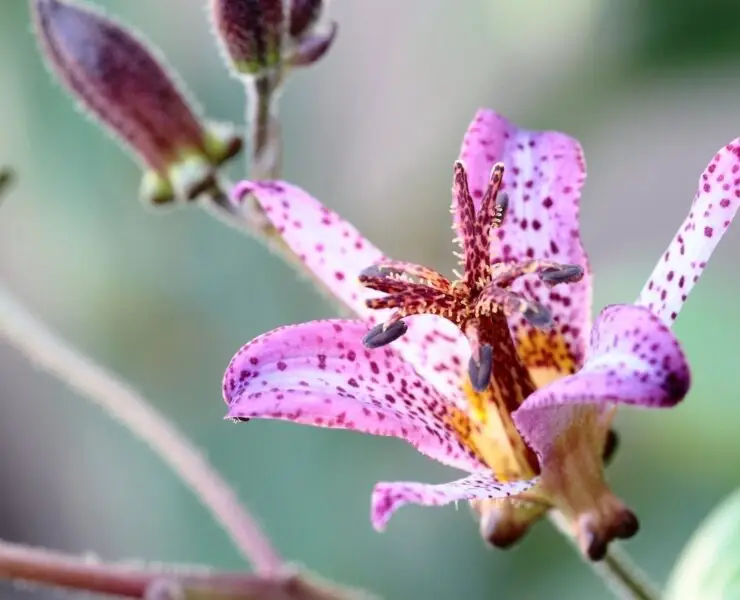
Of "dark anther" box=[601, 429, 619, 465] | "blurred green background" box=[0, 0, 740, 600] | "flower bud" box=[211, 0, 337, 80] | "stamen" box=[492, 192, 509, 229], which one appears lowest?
"blurred green background" box=[0, 0, 740, 600]

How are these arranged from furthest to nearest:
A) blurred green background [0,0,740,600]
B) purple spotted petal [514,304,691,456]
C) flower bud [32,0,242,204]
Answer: blurred green background [0,0,740,600], flower bud [32,0,242,204], purple spotted petal [514,304,691,456]

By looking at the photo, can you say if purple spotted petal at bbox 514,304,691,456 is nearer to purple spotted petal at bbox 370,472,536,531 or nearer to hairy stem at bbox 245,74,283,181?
purple spotted petal at bbox 370,472,536,531

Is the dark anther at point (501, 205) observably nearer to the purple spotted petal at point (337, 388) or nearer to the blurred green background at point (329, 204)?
the purple spotted petal at point (337, 388)

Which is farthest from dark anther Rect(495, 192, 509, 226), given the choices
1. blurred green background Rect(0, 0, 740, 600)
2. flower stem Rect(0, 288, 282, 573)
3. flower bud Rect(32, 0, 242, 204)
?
blurred green background Rect(0, 0, 740, 600)

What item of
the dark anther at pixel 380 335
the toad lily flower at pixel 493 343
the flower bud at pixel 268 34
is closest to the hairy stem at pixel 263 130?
the flower bud at pixel 268 34

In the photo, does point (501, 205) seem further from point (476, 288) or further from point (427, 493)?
point (427, 493)

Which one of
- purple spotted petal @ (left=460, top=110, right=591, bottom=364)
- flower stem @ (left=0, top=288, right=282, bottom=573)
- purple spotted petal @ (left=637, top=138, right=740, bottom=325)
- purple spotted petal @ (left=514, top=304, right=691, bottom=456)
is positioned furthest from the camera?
flower stem @ (left=0, top=288, right=282, bottom=573)

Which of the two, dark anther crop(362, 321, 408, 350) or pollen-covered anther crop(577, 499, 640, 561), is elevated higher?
dark anther crop(362, 321, 408, 350)

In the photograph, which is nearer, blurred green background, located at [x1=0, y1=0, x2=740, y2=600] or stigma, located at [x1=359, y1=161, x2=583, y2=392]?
stigma, located at [x1=359, y1=161, x2=583, y2=392]

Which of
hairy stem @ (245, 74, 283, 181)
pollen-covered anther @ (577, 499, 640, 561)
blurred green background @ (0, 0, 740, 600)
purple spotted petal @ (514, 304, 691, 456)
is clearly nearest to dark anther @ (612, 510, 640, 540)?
A: pollen-covered anther @ (577, 499, 640, 561)
